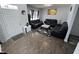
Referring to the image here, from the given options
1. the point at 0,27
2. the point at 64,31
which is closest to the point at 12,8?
the point at 0,27

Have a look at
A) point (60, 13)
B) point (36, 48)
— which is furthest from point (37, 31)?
point (60, 13)

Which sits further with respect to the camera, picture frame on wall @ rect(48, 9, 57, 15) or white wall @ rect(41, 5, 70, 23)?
picture frame on wall @ rect(48, 9, 57, 15)

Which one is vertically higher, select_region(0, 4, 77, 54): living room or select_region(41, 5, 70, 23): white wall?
select_region(41, 5, 70, 23): white wall

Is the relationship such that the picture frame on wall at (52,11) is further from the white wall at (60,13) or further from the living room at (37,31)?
the white wall at (60,13)

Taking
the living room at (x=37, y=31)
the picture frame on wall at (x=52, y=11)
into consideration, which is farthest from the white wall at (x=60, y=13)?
the picture frame on wall at (x=52, y=11)

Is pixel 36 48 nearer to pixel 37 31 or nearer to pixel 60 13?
pixel 37 31

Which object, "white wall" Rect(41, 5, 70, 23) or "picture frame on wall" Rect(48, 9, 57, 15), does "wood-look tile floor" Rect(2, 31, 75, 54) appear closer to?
"white wall" Rect(41, 5, 70, 23)

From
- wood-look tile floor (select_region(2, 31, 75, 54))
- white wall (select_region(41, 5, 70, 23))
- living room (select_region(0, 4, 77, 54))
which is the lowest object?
wood-look tile floor (select_region(2, 31, 75, 54))

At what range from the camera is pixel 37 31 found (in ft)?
15.0

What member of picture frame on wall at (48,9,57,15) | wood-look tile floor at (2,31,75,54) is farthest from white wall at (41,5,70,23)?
wood-look tile floor at (2,31,75,54)

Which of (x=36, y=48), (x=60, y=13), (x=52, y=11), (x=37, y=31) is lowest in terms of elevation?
(x=36, y=48)

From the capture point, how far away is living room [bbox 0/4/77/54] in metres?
2.42

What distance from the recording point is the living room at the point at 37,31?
242 centimetres
